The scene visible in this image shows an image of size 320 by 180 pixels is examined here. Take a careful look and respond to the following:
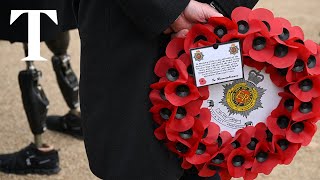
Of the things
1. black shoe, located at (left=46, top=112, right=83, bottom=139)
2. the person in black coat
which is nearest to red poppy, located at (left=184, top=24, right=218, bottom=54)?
the person in black coat

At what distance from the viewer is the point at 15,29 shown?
8.73 ft

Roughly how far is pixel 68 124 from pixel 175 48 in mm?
2082

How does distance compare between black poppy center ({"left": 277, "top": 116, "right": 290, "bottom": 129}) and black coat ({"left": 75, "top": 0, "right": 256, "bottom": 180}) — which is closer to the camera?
black coat ({"left": 75, "top": 0, "right": 256, "bottom": 180})

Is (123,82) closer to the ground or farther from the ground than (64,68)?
farther from the ground

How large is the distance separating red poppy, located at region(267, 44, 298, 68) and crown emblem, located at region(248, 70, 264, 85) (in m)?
0.06

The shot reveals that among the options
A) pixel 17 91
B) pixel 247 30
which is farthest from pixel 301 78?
pixel 17 91

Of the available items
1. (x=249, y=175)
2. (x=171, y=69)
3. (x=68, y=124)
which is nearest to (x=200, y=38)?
(x=171, y=69)

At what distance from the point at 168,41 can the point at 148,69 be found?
4.0 inches

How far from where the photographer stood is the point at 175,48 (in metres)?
1.49

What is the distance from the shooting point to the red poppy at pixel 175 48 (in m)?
1.49

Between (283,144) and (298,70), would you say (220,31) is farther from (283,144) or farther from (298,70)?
(283,144)

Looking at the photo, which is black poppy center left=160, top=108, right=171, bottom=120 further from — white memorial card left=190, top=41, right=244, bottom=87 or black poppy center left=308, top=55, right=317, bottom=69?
black poppy center left=308, top=55, right=317, bottom=69

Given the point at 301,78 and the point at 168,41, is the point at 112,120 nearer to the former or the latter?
the point at 168,41

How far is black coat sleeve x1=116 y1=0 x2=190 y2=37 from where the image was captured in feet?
4.68
